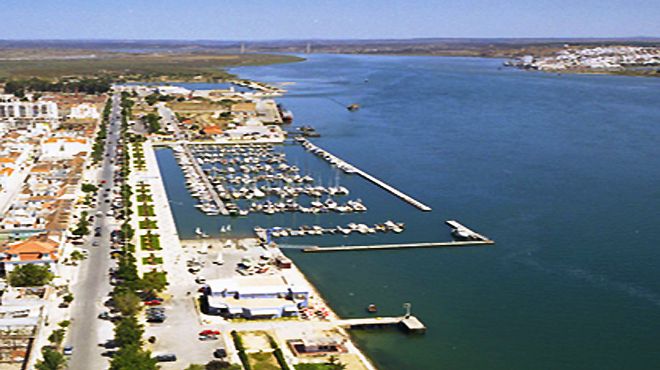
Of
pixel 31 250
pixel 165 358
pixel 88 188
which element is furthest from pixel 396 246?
pixel 88 188

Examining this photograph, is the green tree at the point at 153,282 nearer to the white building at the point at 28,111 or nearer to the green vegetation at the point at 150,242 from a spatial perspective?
the green vegetation at the point at 150,242

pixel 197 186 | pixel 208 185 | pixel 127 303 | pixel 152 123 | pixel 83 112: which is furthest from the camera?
pixel 83 112

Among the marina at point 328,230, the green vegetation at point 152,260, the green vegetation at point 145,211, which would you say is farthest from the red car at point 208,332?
the green vegetation at point 145,211

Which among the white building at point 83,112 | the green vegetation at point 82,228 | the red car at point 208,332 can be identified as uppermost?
the white building at point 83,112

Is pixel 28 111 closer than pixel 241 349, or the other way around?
pixel 241 349

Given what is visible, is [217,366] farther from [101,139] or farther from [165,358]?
[101,139]

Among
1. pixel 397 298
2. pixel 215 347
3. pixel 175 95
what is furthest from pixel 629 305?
Answer: pixel 175 95

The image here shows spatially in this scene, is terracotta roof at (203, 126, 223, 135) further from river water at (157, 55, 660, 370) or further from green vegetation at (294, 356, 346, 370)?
green vegetation at (294, 356, 346, 370)

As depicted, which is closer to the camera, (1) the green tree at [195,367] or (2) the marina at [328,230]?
(1) the green tree at [195,367]
